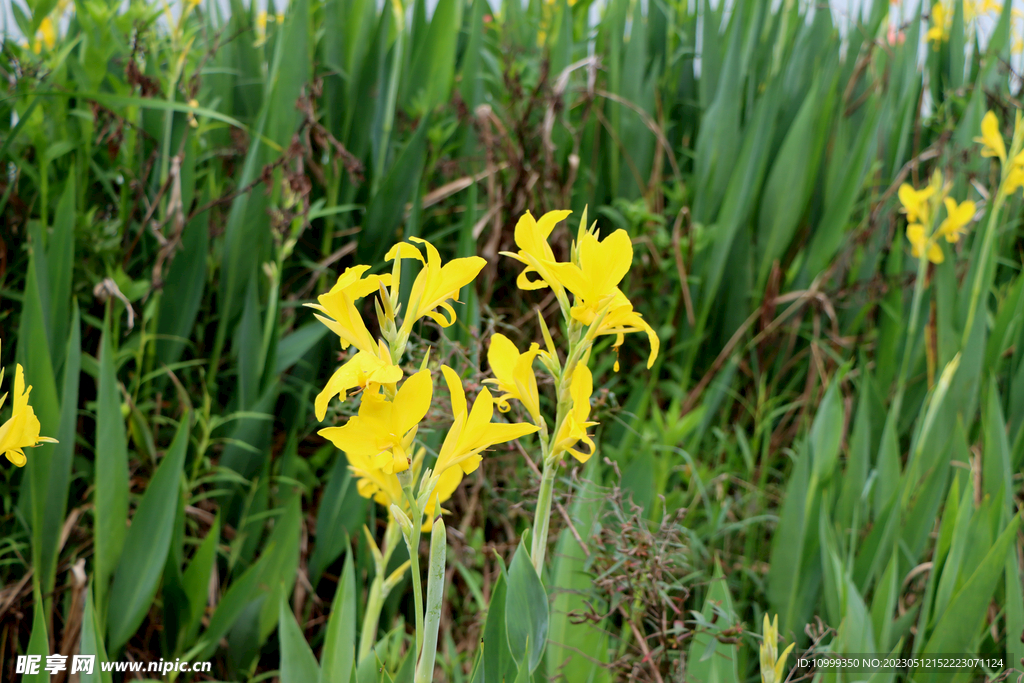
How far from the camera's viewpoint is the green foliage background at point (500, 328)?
107 centimetres

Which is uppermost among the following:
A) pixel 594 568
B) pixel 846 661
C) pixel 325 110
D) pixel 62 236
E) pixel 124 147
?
pixel 325 110

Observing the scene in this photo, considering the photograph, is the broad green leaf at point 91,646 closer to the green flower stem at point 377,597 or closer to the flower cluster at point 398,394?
the green flower stem at point 377,597

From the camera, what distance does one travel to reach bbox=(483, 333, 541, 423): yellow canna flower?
534 mm

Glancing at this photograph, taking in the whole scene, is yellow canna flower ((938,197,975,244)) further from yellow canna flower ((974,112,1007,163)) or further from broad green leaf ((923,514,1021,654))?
broad green leaf ((923,514,1021,654))

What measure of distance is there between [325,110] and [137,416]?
822mm

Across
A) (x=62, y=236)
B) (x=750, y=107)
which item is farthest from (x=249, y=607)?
(x=750, y=107)

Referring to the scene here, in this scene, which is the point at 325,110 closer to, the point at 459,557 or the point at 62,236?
the point at 62,236

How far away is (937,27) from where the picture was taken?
2.46m

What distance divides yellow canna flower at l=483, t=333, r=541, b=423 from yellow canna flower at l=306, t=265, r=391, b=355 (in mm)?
107

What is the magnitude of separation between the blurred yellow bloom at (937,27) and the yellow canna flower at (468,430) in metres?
2.73

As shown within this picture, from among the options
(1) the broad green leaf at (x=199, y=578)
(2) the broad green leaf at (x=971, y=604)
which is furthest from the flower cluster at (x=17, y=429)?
(2) the broad green leaf at (x=971, y=604)

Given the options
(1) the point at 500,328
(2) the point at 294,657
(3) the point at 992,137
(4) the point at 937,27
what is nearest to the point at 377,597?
(2) the point at 294,657

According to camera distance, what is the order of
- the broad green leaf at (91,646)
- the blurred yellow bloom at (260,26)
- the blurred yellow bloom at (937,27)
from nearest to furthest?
the broad green leaf at (91,646) < the blurred yellow bloom at (260,26) < the blurred yellow bloom at (937,27)

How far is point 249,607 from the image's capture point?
1142 millimetres
